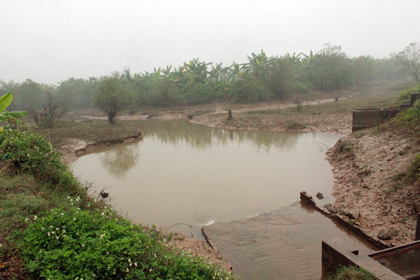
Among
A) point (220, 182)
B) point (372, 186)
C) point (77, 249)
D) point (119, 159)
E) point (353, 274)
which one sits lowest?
point (220, 182)

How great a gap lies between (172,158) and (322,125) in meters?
11.4

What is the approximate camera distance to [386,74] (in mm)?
70000

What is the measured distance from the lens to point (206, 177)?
10008 millimetres

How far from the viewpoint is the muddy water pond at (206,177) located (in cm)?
740

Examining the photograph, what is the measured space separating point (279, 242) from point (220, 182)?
13.3ft

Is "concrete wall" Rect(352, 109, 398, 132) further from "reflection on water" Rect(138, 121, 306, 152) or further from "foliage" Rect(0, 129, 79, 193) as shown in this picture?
"foliage" Rect(0, 129, 79, 193)

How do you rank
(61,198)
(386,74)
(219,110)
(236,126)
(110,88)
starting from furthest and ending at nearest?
(386,74)
(219,110)
(110,88)
(236,126)
(61,198)

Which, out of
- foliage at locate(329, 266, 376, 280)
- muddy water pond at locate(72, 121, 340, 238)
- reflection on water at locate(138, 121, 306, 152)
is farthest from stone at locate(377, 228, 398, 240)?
reflection on water at locate(138, 121, 306, 152)

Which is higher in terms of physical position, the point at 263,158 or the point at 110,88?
the point at 110,88

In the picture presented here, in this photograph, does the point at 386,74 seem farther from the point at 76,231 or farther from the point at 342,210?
the point at 76,231

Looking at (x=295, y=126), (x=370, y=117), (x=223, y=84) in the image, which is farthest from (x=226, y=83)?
(x=370, y=117)

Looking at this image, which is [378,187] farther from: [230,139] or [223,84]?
[223,84]

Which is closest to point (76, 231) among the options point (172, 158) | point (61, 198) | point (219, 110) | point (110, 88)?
point (61, 198)

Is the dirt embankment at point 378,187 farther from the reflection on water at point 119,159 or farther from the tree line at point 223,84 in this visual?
the tree line at point 223,84
